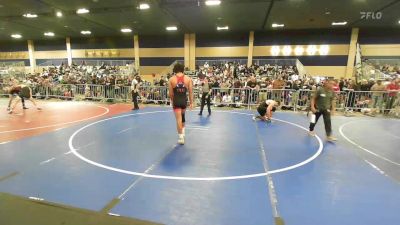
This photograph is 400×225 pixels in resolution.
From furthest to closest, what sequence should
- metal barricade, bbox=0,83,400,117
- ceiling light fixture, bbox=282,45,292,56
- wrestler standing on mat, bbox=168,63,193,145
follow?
ceiling light fixture, bbox=282,45,292,56
metal barricade, bbox=0,83,400,117
wrestler standing on mat, bbox=168,63,193,145

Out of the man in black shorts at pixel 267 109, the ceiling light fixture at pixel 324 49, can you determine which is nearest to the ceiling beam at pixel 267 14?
the ceiling light fixture at pixel 324 49

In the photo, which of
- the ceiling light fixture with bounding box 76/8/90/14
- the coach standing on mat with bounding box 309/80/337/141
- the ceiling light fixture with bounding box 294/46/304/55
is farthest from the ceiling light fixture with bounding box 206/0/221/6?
the ceiling light fixture with bounding box 294/46/304/55

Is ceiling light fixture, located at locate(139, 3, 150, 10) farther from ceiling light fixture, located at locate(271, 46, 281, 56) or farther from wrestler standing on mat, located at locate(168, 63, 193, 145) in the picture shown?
ceiling light fixture, located at locate(271, 46, 281, 56)

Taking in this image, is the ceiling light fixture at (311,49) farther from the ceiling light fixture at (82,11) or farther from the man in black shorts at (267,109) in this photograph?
the ceiling light fixture at (82,11)

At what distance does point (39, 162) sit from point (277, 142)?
5504 mm

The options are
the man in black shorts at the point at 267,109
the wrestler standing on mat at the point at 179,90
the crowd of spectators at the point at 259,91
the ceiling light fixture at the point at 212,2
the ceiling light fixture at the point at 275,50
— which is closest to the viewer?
the wrestler standing on mat at the point at 179,90

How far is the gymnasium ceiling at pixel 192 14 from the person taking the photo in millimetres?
13508

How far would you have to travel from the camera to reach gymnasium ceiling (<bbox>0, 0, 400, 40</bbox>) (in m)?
13.5

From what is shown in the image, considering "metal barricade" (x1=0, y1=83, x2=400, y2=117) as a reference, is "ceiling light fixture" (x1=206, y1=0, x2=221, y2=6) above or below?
above

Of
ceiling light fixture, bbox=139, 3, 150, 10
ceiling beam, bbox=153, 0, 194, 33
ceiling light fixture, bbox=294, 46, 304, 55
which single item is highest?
ceiling beam, bbox=153, 0, 194, 33

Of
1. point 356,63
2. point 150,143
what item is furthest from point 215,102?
point 356,63

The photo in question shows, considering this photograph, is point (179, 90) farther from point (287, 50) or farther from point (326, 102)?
point (287, 50)

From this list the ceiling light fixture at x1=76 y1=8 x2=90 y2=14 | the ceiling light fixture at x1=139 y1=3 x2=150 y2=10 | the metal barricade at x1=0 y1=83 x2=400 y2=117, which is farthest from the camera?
the ceiling light fixture at x1=76 y1=8 x2=90 y2=14

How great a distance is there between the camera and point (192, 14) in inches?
639
